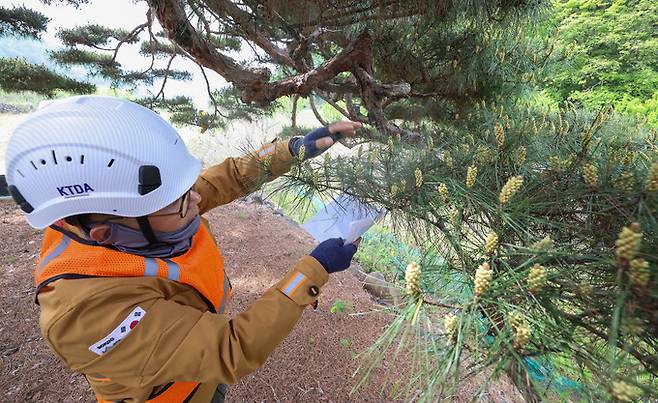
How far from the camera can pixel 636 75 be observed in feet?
17.7

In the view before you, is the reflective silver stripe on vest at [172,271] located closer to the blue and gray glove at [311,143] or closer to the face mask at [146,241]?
the face mask at [146,241]

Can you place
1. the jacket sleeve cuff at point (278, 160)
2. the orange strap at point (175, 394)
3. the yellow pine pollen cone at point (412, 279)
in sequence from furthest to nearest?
the jacket sleeve cuff at point (278, 160), the orange strap at point (175, 394), the yellow pine pollen cone at point (412, 279)

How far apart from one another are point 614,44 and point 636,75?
2.55 feet

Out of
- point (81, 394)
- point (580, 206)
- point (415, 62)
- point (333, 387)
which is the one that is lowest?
point (333, 387)

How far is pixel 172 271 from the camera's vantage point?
0.77 metres

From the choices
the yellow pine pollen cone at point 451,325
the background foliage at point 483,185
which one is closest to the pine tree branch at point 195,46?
the background foliage at point 483,185

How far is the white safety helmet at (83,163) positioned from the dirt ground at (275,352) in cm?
86

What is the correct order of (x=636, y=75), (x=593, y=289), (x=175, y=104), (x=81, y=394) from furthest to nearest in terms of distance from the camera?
1. (x=636, y=75)
2. (x=175, y=104)
3. (x=81, y=394)
4. (x=593, y=289)

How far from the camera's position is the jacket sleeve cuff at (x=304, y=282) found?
2.44 feet

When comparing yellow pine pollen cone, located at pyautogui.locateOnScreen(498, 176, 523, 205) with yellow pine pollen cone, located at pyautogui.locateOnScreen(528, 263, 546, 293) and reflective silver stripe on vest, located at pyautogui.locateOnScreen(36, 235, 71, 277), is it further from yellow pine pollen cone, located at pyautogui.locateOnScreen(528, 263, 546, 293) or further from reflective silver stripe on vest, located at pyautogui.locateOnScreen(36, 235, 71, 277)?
reflective silver stripe on vest, located at pyautogui.locateOnScreen(36, 235, 71, 277)

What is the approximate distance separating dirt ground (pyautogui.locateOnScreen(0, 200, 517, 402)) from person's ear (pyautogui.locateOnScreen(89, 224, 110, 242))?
2.77 ft

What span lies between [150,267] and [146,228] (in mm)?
102

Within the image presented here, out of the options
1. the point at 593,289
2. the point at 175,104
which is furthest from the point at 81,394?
the point at 175,104

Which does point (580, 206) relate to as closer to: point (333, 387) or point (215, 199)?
point (215, 199)
